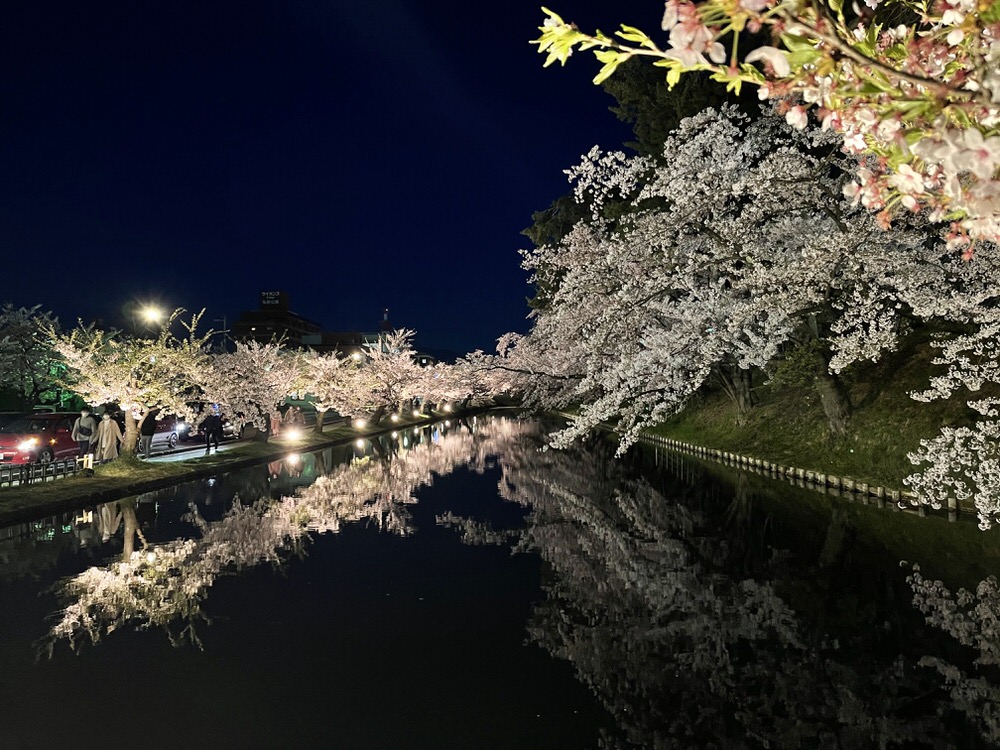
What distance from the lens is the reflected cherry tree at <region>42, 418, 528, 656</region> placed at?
7.75 meters

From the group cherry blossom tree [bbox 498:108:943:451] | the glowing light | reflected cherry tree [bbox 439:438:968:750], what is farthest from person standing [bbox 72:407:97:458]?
cherry blossom tree [bbox 498:108:943:451]

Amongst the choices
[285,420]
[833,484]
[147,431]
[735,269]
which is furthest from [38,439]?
[833,484]

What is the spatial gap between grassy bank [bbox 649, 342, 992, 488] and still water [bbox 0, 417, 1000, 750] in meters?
2.72

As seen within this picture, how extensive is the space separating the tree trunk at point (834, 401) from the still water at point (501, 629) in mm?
4791

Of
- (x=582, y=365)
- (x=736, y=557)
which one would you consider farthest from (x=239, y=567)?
(x=582, y=365)

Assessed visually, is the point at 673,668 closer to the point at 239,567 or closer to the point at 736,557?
the point at 736,557

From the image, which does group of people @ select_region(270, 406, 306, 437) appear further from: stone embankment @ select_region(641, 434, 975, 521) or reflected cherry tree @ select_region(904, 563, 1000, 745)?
reflected cherry tree @ select_region(904, 563, 1000, 745)

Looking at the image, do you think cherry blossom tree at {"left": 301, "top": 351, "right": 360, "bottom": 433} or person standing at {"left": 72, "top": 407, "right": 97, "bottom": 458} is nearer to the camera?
person standing at {"left": 72, "top": 407, "right": 97, "bottom": 458}

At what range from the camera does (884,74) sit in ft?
8.30

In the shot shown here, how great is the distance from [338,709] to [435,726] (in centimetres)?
97

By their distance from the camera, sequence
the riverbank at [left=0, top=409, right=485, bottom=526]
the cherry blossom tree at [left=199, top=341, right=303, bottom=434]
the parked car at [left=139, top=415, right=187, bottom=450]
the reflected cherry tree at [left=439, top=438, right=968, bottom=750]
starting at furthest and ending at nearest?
the parked car at [left=139, top=415, right=187, bottom=450], the cherry blossom tree at [left=199, top=341, right=303, bottom=434], the riverbank at [left=0, top=409, right=485, bottom=526], the reflected cherry tree at [left=439, top=438, right=968, bottom=750]

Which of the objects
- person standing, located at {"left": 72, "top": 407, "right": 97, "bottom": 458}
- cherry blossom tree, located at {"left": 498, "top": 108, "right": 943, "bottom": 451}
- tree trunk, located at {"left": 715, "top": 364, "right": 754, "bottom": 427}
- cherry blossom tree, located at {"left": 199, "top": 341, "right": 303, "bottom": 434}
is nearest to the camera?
cherry blossom tree, located at {"left": 498, "top": 108, "right": 943, "bottom": 451}

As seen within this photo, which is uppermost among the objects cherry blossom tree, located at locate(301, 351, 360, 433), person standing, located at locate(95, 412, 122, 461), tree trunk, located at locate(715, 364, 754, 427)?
cherry blossom tree, located at locate(301, 351, 360, 433)

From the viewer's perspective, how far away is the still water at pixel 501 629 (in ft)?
17.2
